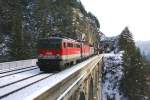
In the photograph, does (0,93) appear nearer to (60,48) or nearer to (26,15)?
(60,48)

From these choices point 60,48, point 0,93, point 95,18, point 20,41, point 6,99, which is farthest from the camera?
point 95,18

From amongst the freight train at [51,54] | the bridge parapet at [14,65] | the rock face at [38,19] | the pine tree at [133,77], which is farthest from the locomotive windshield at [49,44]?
the pine tree at [133,77]

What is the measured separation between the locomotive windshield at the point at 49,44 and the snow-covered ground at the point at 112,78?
4995cm

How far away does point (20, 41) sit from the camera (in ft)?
164

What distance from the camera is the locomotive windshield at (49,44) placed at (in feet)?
93.1

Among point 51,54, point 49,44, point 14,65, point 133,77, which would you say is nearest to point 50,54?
point 51,54

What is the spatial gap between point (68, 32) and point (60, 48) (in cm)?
5171

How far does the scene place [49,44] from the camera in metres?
28.5

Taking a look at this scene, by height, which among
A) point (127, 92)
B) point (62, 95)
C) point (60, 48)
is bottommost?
point (127, 92)

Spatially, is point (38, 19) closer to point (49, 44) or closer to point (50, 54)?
point (49, 44)

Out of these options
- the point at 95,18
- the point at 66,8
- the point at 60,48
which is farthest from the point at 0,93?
the point at 95,18

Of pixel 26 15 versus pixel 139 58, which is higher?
pixel 26 15

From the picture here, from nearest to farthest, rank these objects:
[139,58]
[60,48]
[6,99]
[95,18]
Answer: [6,99]
[60,48]
[139,58]
[95,18]

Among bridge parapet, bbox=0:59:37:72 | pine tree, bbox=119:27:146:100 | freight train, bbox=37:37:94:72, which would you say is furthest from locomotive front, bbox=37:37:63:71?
pine tree, bbox=119:27:146:100
